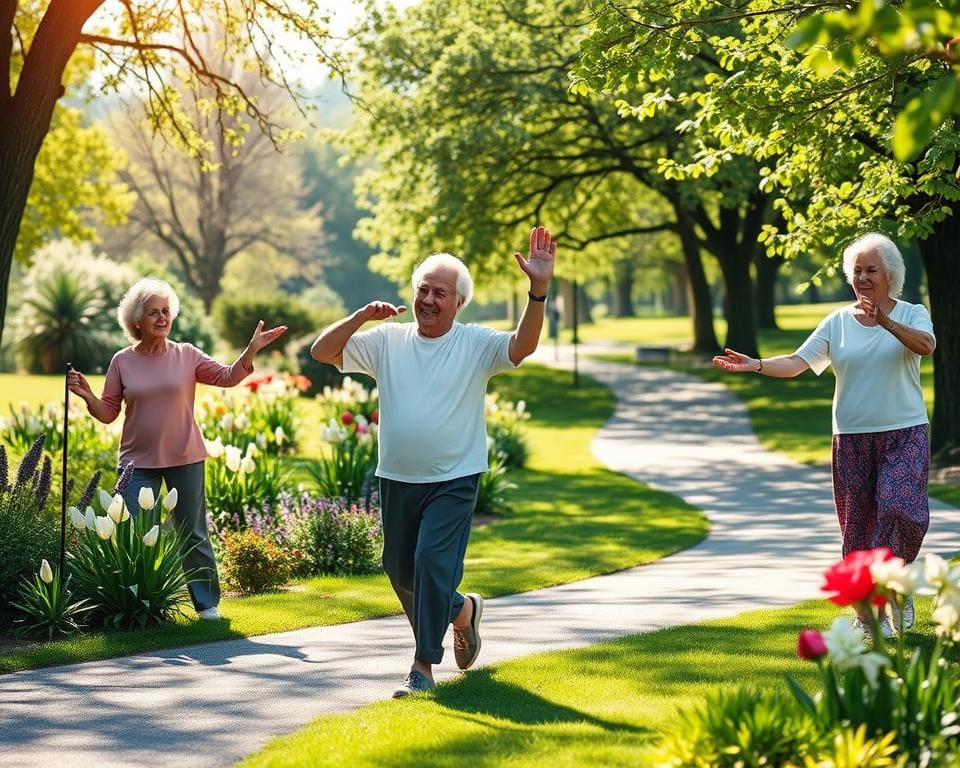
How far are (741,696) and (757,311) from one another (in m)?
46.3

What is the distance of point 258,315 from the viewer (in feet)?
133

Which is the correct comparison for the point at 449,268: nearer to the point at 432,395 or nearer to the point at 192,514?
the point at 432,395

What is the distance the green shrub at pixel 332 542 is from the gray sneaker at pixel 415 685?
15.3 ft

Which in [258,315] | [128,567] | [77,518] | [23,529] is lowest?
[128,567]

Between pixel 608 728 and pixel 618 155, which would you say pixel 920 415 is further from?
pixel 618 155

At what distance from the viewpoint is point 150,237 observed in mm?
61062

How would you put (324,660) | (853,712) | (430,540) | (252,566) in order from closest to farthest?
(853,712), (430,540), (324,660), (252,566)

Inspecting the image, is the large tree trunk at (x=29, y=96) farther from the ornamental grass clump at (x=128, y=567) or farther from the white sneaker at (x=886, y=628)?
the white sneaker at (x=886, y=628)

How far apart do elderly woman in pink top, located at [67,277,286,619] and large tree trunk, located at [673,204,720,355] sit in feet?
85.8

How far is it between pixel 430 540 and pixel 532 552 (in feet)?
21.0

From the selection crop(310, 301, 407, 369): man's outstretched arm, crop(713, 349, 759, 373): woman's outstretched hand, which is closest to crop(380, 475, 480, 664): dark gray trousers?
crop(310, 301, 407, 369): man's outstretched arm

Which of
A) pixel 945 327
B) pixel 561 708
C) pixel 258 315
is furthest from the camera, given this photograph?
pixel 258 315

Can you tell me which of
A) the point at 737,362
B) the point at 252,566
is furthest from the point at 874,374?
the point at 252,566

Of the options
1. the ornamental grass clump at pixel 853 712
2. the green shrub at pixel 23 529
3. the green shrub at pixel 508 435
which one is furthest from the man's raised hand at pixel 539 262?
the green shrub at pixel 508 435
